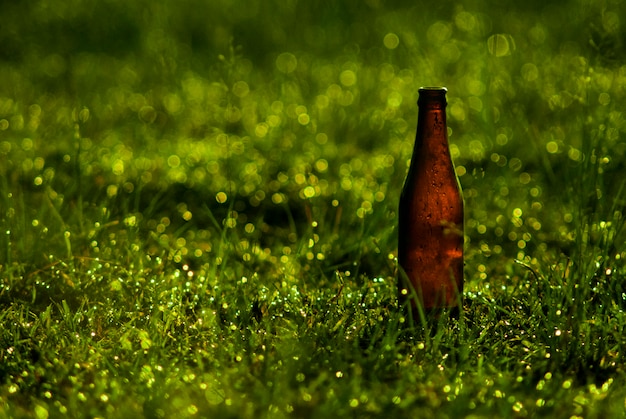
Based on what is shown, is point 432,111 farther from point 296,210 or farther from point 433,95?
point 296,210

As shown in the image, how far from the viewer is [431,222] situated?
9.51 ft

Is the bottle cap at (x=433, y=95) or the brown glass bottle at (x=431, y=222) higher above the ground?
the bottle cap at (x=433, y=95)

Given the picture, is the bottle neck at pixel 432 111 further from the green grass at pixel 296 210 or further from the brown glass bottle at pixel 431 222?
the green grass at pixel 296 210

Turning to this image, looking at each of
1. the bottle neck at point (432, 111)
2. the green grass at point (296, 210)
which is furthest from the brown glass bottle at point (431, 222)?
the green grass at point (296, 210)

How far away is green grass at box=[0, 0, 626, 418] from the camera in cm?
246

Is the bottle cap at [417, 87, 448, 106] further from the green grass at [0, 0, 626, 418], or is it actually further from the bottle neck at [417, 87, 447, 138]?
the green grass at [0, 0, 626, 418]

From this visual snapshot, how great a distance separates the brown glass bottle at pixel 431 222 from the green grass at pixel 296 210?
0.36 feet

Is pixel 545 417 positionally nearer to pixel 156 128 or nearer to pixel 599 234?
pixel 599 234

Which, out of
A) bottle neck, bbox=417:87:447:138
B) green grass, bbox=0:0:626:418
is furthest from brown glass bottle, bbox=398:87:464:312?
green grass, bbox=0:0:626:418

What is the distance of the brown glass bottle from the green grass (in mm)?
111

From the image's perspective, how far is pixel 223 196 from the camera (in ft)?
12.9

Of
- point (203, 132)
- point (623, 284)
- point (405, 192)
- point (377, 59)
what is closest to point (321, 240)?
point (405, 192)

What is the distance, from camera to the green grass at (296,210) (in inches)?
97.0

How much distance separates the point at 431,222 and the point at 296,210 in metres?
1.08
